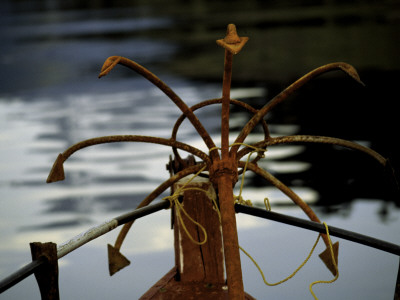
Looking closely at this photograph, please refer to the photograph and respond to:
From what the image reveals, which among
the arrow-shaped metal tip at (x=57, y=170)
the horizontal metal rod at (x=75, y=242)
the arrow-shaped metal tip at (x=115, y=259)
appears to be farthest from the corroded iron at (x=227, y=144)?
the arrow-shaped metal tip at (x=115, y=259)

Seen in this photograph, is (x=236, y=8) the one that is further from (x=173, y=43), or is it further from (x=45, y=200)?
(x=45, y=200)

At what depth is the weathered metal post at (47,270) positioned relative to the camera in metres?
1.21

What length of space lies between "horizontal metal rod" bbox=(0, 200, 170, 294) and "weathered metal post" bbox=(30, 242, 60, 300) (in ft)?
0.04

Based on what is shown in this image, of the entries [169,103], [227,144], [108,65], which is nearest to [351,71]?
[227,144]

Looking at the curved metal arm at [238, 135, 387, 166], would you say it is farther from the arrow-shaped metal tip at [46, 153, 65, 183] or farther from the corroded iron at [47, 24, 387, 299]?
the arrow-shaped metal tip at [46, 153, 65, 183]

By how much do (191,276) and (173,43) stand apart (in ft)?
44.7

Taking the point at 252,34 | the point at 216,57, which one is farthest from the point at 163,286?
the point at 252,34

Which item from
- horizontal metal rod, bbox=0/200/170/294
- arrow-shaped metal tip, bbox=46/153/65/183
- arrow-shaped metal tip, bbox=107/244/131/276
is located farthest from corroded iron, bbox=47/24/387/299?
arrow-shaped metal tip, bbox=107/244/131/276

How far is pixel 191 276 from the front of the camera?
1888 mm

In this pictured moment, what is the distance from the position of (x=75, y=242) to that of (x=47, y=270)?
152mm

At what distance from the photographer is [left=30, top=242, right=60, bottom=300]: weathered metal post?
3.96ft

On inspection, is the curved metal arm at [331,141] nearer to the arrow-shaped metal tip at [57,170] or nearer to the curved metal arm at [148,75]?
the curved metal arm at [148,75]

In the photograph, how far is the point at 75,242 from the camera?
1368 mm

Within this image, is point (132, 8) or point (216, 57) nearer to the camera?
point (216, 57)
